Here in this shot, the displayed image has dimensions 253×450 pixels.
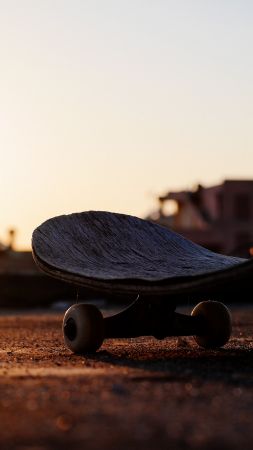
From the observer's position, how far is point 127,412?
5914 mm

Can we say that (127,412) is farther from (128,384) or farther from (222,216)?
(222,216)

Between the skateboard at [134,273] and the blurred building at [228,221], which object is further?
the blurred building at [228,221]

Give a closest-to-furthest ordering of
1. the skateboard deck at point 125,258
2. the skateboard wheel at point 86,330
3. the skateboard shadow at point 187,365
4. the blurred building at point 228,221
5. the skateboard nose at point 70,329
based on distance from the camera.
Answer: the skateboard shadow at point 187,365
the skateboard deck at point 125,258
the skateboard wheel at point 86,330
the skateboard nose at point 70,329
the blurred building at point 228,221

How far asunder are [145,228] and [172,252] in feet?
2.43

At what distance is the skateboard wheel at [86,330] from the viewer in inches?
399

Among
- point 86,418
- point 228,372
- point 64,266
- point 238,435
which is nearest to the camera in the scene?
point 238,435

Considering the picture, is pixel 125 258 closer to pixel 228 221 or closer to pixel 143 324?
pixel 143 324

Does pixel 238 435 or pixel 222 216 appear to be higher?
pixel 238 435

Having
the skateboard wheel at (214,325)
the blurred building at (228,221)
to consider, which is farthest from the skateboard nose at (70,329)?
the blurred building at (228,221)

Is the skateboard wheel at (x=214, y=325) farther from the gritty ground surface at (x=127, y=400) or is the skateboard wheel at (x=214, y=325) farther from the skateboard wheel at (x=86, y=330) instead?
the skateboard wheel at (x=86, y=330)

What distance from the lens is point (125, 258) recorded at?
1148 centimetres

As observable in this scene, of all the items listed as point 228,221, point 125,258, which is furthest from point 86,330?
point 228,221

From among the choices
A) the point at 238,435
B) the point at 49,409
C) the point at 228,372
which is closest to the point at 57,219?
the point at 228,372

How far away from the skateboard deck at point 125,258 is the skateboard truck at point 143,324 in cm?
40
